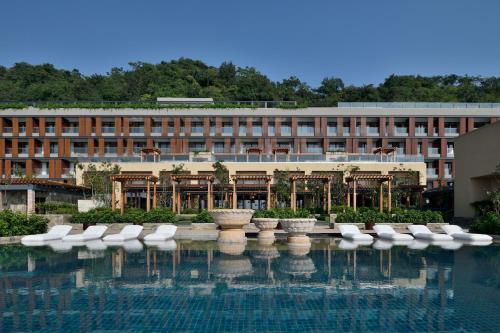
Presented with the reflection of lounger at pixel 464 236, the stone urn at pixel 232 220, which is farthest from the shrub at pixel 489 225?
the stone urn at pixel 232 220

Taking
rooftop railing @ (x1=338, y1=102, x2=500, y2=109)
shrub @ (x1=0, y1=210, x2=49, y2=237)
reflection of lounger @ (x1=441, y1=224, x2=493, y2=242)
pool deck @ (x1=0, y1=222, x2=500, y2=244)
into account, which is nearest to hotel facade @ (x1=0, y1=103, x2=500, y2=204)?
rooftop railing @ (x1=338, y1=102, x2=500, y2=109)

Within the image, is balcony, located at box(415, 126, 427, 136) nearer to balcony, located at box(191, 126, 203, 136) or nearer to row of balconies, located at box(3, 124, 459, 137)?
row of balconies, located at box(3, 124, 459, 137)

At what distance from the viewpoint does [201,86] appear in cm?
7012

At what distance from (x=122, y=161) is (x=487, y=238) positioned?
28.3 metres

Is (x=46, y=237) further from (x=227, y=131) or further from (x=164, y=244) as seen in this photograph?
(x=227, y=131)

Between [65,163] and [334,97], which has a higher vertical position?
[334,97]

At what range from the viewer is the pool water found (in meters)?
7.07

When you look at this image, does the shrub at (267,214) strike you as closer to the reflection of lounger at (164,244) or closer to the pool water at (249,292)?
the reflection of lounger at (164,244)

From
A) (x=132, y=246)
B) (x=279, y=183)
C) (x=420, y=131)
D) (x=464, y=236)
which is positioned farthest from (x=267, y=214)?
(x=420, y=131)

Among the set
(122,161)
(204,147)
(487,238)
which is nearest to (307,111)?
(204,147)

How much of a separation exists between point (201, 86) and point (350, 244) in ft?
183

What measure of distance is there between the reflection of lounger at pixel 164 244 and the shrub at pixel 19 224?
5987 millimetres

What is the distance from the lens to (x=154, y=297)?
8617 millimetres

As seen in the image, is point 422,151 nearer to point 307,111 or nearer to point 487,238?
point 307,111
